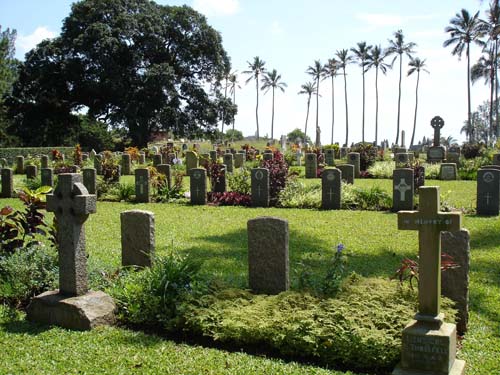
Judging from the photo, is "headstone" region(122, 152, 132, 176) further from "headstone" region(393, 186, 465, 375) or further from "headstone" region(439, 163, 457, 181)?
"headstone" region(393, 186, 465, 375)

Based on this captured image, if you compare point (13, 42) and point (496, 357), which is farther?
point (13, 42)

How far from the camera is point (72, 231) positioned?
259 inches

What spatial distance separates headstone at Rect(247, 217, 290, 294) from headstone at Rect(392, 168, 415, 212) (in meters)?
8.99

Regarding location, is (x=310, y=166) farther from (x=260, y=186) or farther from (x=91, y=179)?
(x=91, y=179)

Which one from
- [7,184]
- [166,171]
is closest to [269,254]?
[166,171]

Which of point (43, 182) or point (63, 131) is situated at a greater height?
point (63, 131)

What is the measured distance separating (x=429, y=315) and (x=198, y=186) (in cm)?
1291

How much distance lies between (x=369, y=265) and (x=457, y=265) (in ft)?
10.7

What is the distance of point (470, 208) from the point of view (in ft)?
49.5

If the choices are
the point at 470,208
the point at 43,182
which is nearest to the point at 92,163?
the point at 43,182

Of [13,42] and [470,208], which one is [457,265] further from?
[13,42]

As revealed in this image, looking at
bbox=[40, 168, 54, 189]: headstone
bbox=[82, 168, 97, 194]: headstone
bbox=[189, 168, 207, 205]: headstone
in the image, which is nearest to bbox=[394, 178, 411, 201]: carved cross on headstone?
bbox=[189, 168, 207, 205]: headstone

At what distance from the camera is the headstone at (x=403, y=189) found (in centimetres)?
1502

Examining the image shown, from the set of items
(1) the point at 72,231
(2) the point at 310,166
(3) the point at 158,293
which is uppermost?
(2) the point at 310,166
